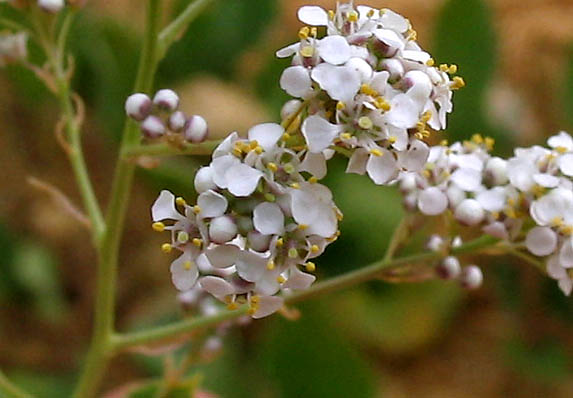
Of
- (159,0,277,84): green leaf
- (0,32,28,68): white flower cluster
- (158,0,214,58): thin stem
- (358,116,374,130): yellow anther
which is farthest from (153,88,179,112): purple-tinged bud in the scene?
(159,0,277,84): green leaf

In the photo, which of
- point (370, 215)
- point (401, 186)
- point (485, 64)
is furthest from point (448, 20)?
point (401, 186)

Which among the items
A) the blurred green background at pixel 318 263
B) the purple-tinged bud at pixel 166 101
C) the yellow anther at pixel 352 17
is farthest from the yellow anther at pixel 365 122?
the blurred green background at pixel 318 263

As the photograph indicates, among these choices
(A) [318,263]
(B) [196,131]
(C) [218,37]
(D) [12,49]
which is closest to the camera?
(B) [196,131]

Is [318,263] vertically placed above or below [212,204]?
below

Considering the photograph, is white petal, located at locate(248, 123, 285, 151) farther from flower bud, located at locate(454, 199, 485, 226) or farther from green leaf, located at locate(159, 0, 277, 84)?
green leaf, located at locate(159, 0, 277, 84)

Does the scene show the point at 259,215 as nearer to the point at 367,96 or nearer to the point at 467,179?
the point at 367,96

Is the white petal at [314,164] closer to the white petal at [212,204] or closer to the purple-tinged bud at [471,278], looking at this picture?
the white petal at [212,204]

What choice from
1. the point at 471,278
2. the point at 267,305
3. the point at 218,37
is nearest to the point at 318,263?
the point at 218,37
